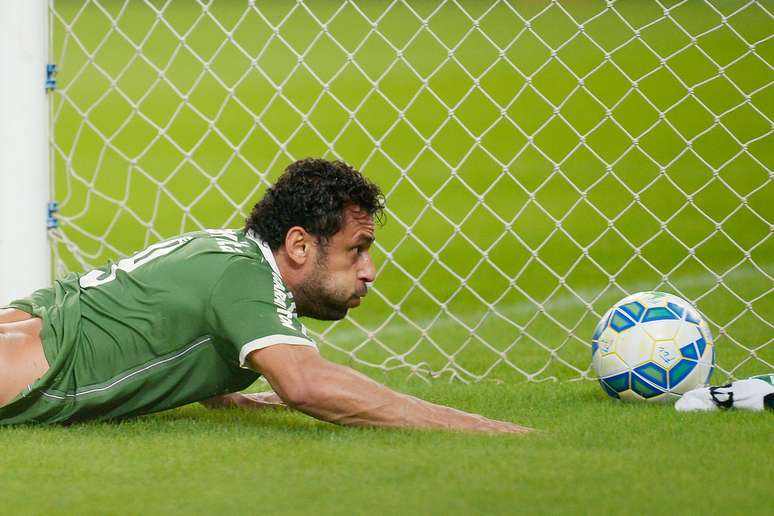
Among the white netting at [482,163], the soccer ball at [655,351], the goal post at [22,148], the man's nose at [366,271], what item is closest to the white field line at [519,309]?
the white netting at [482,163]

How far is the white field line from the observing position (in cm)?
577

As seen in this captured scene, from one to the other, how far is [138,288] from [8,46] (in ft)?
5.01

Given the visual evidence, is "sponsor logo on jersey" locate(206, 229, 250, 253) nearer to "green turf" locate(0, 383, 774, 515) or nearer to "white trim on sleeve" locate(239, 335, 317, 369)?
"white trim on sleeve" locate(239, 335, 317, 369)

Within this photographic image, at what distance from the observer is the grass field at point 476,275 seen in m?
2.67

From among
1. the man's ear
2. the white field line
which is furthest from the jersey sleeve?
the white field line

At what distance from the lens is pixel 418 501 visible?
252cm

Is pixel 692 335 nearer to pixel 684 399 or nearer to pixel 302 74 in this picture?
pixel 684 399

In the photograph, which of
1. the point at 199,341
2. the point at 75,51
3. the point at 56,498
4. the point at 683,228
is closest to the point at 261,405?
the point at 199,341

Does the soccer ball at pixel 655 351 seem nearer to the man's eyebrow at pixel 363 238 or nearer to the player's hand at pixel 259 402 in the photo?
the man's eyebrow at pixel 363 238

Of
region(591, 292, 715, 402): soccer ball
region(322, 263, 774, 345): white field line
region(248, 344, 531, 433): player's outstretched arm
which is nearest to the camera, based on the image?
region(248, 344, 531, 433): player's outstretched arm

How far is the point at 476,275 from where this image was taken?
7.26m

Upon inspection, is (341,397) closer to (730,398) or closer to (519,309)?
(730,398)

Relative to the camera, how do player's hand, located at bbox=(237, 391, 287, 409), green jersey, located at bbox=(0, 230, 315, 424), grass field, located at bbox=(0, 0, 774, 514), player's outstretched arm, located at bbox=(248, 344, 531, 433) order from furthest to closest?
1. player's hand, located at bbox=(237, 391, 287, 409)
2. green jersey, located at bbox=(0, 230, 315, 424)
3. player's outstretched arm, located at bbox=(248, 344, 531, 433)
4. grass field, located at bbox=(0, 0, 774, 514)

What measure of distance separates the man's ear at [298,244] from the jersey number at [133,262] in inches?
12.6
